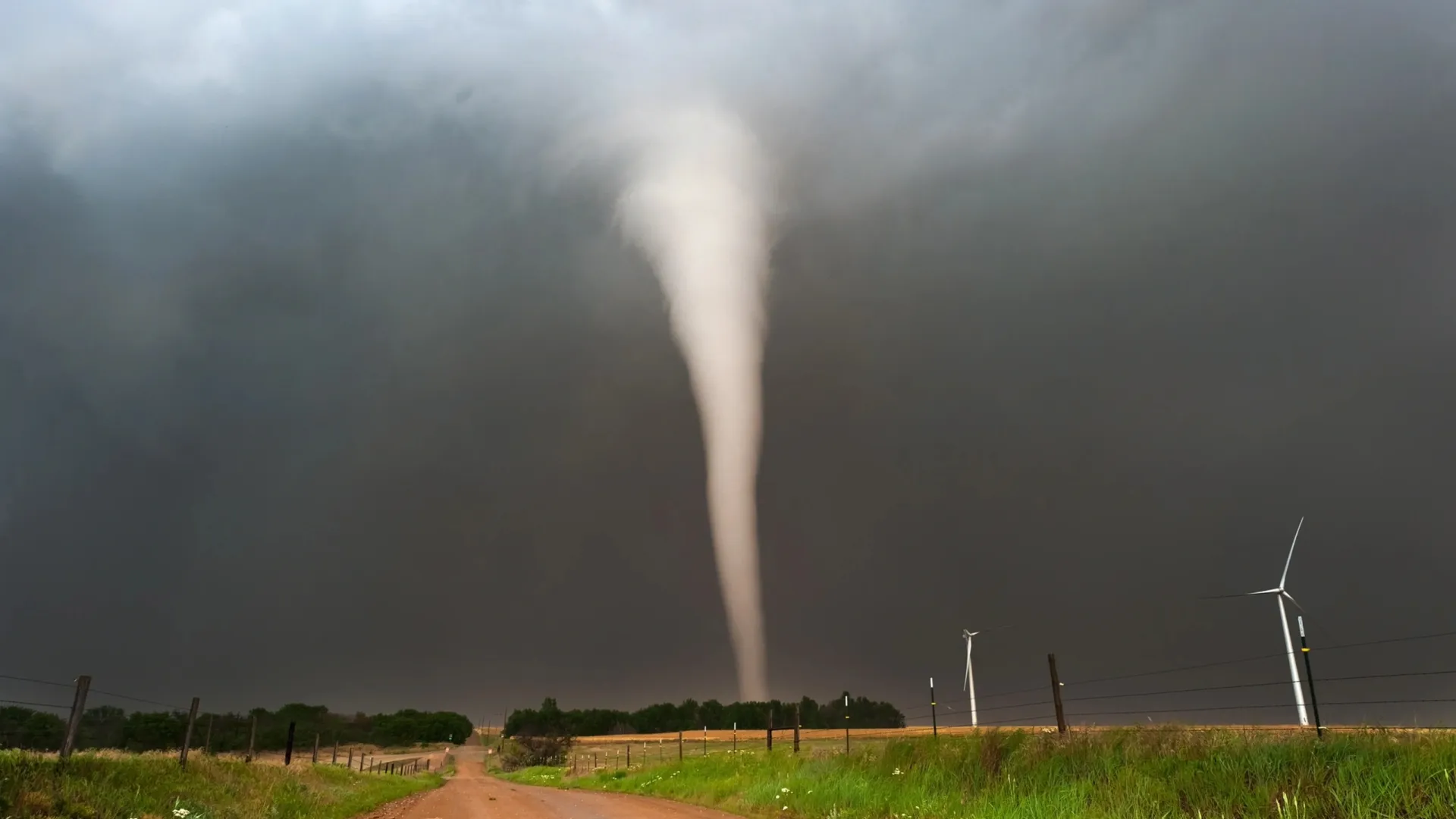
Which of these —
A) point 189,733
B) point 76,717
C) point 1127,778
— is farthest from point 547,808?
point 1127,778

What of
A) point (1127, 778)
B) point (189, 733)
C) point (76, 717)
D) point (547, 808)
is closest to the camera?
point (1127, 778)

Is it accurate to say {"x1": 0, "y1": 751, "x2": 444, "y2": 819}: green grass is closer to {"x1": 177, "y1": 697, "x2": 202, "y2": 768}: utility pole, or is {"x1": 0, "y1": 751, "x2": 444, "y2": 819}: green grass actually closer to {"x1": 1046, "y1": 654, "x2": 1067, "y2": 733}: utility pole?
{"x1": 177, "y1": 697, "x2": 202, "y2": 768}: utility pole

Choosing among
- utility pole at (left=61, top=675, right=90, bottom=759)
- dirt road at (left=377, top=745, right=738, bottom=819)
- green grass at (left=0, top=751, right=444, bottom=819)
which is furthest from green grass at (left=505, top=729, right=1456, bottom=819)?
utility pole at (left=61, top=675, right=90, bottom=759)

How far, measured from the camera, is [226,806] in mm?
18188

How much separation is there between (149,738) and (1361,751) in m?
156

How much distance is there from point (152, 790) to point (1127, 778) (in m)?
20.4

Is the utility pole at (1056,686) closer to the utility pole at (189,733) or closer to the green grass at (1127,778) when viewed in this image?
the green grass at (1127,778)

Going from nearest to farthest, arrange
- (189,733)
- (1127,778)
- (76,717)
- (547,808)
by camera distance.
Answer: (1127,778) < (76,717) < (189,733) < (547,808)

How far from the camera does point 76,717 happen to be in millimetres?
16906

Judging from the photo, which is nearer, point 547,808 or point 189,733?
point 189,733

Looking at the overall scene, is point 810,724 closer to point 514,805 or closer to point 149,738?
point 149,738

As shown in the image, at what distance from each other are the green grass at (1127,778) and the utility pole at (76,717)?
16.4m

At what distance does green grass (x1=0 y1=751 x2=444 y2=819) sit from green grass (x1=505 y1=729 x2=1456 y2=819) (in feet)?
42.4

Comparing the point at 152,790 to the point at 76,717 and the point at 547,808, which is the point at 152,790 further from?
the point at 547,808
